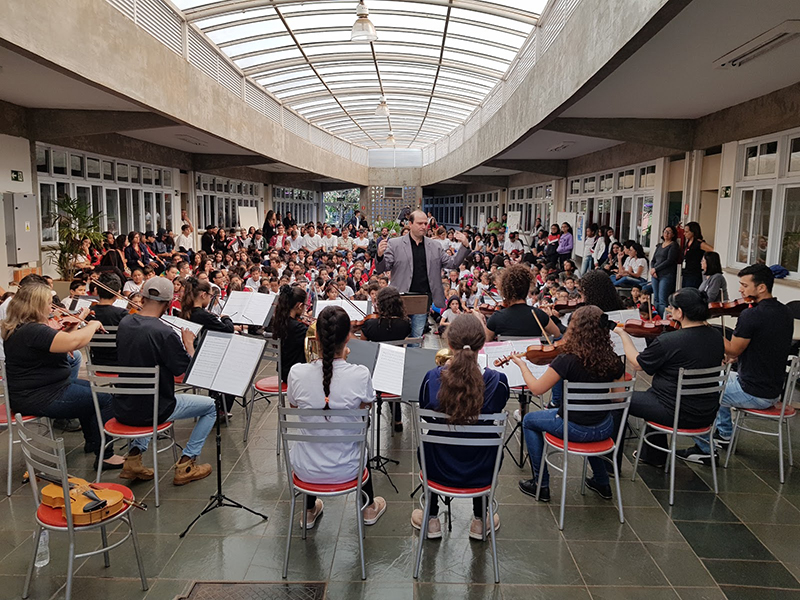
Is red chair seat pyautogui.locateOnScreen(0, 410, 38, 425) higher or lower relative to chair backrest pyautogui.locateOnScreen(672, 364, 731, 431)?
lower

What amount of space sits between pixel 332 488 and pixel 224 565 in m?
0.80

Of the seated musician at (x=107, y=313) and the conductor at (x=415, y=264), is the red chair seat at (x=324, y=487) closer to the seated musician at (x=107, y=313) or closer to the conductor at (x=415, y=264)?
the seated musician at (x=107, y=313)

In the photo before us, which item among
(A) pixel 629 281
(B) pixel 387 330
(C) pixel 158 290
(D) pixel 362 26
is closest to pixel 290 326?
(B) pixel 387 330

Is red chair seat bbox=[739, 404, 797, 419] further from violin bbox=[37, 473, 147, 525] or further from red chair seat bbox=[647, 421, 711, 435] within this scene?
violin bbox=[37, 473, 147, 525]

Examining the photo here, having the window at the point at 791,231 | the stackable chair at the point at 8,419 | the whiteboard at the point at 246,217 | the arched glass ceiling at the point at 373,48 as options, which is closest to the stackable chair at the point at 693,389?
the stackable chair at the point at 8,419

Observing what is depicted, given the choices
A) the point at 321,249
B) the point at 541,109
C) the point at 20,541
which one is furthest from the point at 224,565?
the point at 321,249

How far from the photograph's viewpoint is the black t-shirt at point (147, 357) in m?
4.00

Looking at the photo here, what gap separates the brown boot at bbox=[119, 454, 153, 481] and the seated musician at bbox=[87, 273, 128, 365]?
0.98 meters

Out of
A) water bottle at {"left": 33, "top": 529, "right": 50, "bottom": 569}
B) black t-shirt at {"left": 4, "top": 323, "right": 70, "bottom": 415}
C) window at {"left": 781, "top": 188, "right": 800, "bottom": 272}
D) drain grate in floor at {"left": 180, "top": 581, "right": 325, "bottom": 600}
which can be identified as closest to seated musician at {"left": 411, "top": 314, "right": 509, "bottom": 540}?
drain grate in floor at {"left": 180, "top": 581, "right": 325, "bottom": 600}

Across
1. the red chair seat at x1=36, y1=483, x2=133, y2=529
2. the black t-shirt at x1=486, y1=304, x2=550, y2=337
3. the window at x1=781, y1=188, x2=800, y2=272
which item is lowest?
the red chair seat at x1=36, y1=483, x2=133, y2=529

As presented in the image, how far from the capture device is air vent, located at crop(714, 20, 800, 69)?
526 cm

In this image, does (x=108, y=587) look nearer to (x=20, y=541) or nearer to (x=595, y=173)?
(x=20, y=541)

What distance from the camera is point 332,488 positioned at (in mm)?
3260

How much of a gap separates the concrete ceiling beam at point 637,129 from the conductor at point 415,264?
4.82 metres
